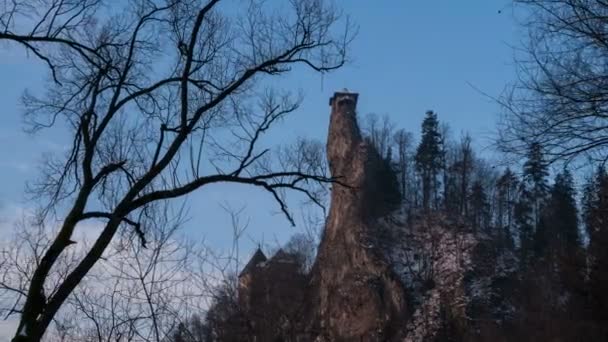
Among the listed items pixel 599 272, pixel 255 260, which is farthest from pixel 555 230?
pixel 255 260

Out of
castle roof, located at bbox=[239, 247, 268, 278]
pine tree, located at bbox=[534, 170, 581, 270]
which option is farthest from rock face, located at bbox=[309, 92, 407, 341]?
castle roof, located at bbox=[239, 247, 268, 278]

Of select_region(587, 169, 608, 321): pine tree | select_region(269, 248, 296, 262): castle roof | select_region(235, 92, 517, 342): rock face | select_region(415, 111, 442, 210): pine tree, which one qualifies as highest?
select_region(415, 111, 442, 210): pine tree

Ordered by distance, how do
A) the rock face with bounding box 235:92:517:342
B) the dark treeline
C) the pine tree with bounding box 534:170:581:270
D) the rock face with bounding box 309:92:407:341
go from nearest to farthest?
the dark treeline
the pine tree with bounding box 534:170:581:270
the rock face with bounding box 235:92:517:342
the rock face with bounding box 309:92:407:341

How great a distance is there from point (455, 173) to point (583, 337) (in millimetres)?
49338

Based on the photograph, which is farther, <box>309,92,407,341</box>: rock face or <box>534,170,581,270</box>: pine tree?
<box>309,92,407,341</box>: rock face

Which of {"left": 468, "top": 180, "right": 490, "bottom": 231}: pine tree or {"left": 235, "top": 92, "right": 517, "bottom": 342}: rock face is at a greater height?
{"left": 468, "top": 180, "right": 490, "bottom": 231}: pine tree

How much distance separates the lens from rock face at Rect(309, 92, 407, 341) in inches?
1986

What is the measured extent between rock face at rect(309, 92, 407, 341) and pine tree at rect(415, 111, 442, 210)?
5.59 meters

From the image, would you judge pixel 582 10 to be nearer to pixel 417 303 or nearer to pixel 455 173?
pixel 417 303

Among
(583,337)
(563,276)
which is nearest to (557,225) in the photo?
(563,276)

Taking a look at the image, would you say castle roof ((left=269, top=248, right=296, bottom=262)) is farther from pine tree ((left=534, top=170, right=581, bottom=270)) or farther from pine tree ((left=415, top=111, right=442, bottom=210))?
pine tree ((left=415, top=111, right=442, bottom=210))

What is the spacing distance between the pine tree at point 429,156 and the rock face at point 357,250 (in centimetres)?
559

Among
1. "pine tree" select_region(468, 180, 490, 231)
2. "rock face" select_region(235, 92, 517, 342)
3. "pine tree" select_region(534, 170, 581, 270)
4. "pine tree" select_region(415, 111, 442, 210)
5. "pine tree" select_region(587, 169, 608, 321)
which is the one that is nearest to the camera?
"pine tree" select_region(587, 169, 608, 321)

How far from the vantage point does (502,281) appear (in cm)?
6138
